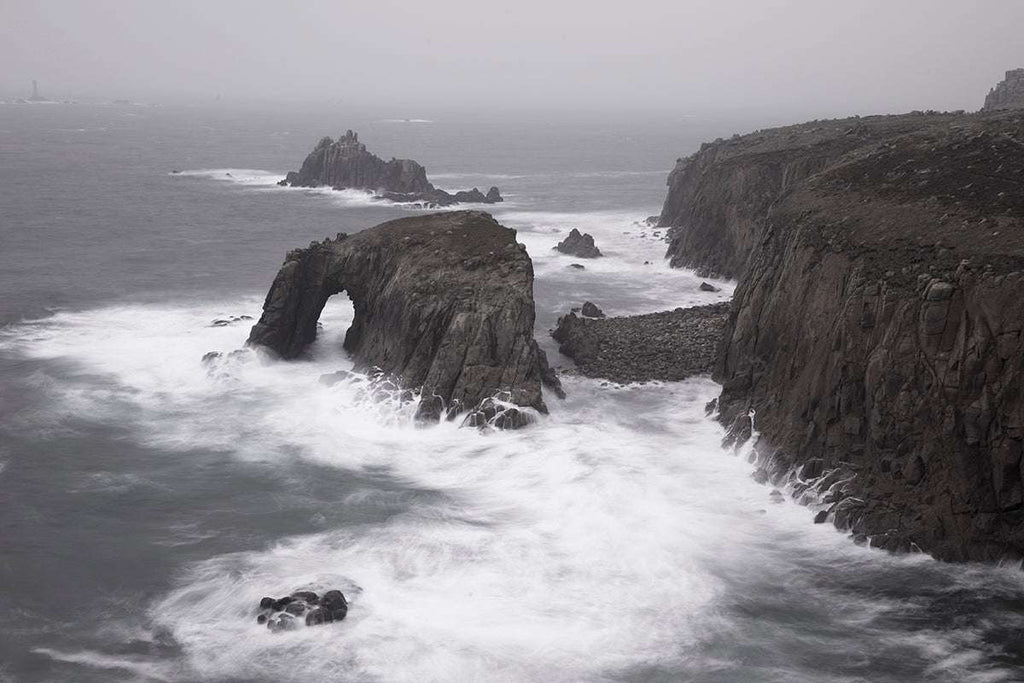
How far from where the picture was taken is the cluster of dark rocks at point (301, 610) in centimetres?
3161

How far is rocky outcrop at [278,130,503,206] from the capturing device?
13088cm

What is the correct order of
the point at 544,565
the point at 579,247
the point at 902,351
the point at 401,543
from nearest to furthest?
the point at 544,565
the point at 401,543
the point at 902,351
the point at 579,247

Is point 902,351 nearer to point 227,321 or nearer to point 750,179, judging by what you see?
point 227,321

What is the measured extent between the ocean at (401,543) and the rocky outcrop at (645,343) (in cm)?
152

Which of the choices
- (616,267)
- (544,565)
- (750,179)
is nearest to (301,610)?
(544,565)

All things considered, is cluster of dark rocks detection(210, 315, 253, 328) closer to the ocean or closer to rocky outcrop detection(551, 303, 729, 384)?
the ocean

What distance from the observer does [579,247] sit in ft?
303

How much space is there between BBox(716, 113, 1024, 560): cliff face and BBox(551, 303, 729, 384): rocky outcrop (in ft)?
12.6

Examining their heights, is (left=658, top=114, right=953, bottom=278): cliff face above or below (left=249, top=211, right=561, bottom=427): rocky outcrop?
above

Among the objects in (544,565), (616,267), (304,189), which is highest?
(304,189)

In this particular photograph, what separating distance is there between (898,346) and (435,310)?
22.7 meters

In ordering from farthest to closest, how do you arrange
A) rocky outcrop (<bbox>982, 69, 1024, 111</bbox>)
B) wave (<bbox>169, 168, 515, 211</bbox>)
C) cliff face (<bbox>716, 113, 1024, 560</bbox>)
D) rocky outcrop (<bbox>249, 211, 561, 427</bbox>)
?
wave (<bbox>169, 168, 515, 211</bbox>) < rocky outcrop (<bbox>982, 69, 1024, 111</bbox>) < rocky outcrop (<bbox>249, 211, 561, 427</bbox>) < cliff face (<bbox>716, 113, 1024, 560</bbox>)

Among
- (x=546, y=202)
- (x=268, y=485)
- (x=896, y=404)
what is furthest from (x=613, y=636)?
(x=546, y=202)

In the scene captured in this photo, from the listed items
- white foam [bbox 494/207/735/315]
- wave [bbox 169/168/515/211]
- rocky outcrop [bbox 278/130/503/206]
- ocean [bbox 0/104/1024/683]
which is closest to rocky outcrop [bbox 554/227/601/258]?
white foam [bbox 494/207/735/315]
